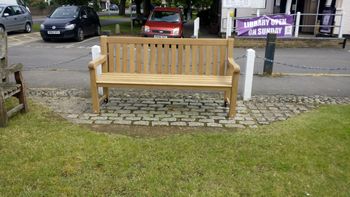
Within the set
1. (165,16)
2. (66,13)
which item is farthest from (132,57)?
(66,13)

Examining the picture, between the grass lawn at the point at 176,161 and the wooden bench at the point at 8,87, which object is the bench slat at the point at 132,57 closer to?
the grass lawn at the point at 176,161

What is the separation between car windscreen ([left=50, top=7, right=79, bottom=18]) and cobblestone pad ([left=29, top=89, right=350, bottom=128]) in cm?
1025

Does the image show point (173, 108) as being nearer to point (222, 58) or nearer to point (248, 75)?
point (222, 58)

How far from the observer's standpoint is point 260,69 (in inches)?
359

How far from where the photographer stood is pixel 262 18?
14.6m

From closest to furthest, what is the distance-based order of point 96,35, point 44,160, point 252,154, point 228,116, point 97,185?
point 97,185 < point 44,160 < point 252,154 < point 228,116 < point 96,35

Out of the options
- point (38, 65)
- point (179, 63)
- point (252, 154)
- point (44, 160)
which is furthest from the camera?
point (38, 65)

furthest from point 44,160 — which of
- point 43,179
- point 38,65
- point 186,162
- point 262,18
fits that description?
point 262,18

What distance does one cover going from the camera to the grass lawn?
315cm

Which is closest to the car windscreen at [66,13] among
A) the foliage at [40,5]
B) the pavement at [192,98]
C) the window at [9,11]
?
the window at [9,11]

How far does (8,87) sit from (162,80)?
2144 millimetres

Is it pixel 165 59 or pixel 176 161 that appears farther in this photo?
pixel 165 59

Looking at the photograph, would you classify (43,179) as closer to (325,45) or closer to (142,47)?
(142,47)

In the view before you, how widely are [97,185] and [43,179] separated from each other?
541 mm
